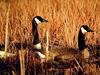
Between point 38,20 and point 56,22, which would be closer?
point 38,20

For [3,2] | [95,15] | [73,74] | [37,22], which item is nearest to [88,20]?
[95,15]

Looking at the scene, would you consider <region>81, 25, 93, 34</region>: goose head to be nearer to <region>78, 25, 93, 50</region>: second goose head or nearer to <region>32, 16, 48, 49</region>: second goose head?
<region>78, 25, 93, 50</region>: second goose head

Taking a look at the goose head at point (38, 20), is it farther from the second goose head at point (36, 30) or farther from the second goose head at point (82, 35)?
the second goose head at point (82, 35)

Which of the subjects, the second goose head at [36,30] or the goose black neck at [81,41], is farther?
the goose black neck at [81,41]

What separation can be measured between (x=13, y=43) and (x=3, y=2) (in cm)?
460

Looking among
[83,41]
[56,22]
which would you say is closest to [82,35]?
[83,41]

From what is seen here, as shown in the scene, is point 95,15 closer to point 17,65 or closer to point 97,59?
point 97,59

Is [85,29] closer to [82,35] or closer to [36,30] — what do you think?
[82,35]

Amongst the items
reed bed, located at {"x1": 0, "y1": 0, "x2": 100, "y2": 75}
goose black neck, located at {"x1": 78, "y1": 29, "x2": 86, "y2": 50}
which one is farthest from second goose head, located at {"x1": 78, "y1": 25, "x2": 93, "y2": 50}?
reed bed, located at {"x1": 0, "y1": 0, "x2": 100, "y2": 75}

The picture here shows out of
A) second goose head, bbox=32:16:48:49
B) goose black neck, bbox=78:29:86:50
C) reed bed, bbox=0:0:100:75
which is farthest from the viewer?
reed bed, bbox=0:0:100:75

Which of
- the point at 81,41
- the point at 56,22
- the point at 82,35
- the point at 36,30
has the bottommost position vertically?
the point at 81,41

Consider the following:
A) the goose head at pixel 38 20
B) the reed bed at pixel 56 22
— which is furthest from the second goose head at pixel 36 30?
the reed bed at pixel 56 22

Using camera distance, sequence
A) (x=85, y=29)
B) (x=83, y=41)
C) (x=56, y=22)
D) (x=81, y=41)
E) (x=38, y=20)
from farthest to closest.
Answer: (x=56, y=22), (x=38, y=20), (x=85, y=29), (x=83, y=41), (x=81, y=41)

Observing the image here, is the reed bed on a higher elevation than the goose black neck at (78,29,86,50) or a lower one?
higher
